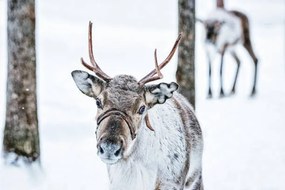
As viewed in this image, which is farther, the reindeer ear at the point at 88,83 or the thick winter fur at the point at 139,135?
the reindeer ear at the point at 88,83

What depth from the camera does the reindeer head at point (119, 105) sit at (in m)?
5.27

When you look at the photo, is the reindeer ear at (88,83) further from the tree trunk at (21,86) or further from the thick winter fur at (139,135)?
the tree trunk at (21,86)

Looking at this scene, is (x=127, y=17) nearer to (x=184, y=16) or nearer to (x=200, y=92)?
(x=200, y=92)

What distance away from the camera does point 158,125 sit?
6.25 m

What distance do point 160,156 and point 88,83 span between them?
2.54 ft

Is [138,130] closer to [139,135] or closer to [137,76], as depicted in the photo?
[139,135]

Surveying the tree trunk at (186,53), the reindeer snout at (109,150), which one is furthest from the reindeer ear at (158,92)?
the tree trunk at (186,53)

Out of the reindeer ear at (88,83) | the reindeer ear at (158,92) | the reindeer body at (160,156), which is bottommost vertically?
the reindeer body at (160,156)

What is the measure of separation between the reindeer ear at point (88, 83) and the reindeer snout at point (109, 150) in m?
0.72

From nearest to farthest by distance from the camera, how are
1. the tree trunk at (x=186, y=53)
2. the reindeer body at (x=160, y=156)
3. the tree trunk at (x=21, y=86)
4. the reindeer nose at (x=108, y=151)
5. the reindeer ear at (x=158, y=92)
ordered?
the reindeer nose at (x=108, y=151) < the reindeer ear at (x=158, y=92) < the reindeer body at (x=160, y=156) < the tree trunk at (x=21, y=86) < the tree trunk at (x=186, y=53)

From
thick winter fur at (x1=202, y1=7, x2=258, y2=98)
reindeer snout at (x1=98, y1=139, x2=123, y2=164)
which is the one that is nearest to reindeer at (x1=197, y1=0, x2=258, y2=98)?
thick winter fur at (x1=202, y1=7, x2=258, y2=98)

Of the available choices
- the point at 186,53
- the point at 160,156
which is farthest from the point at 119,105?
the point at 186,53

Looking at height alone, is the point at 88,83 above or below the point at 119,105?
above

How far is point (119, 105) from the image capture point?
562cm
